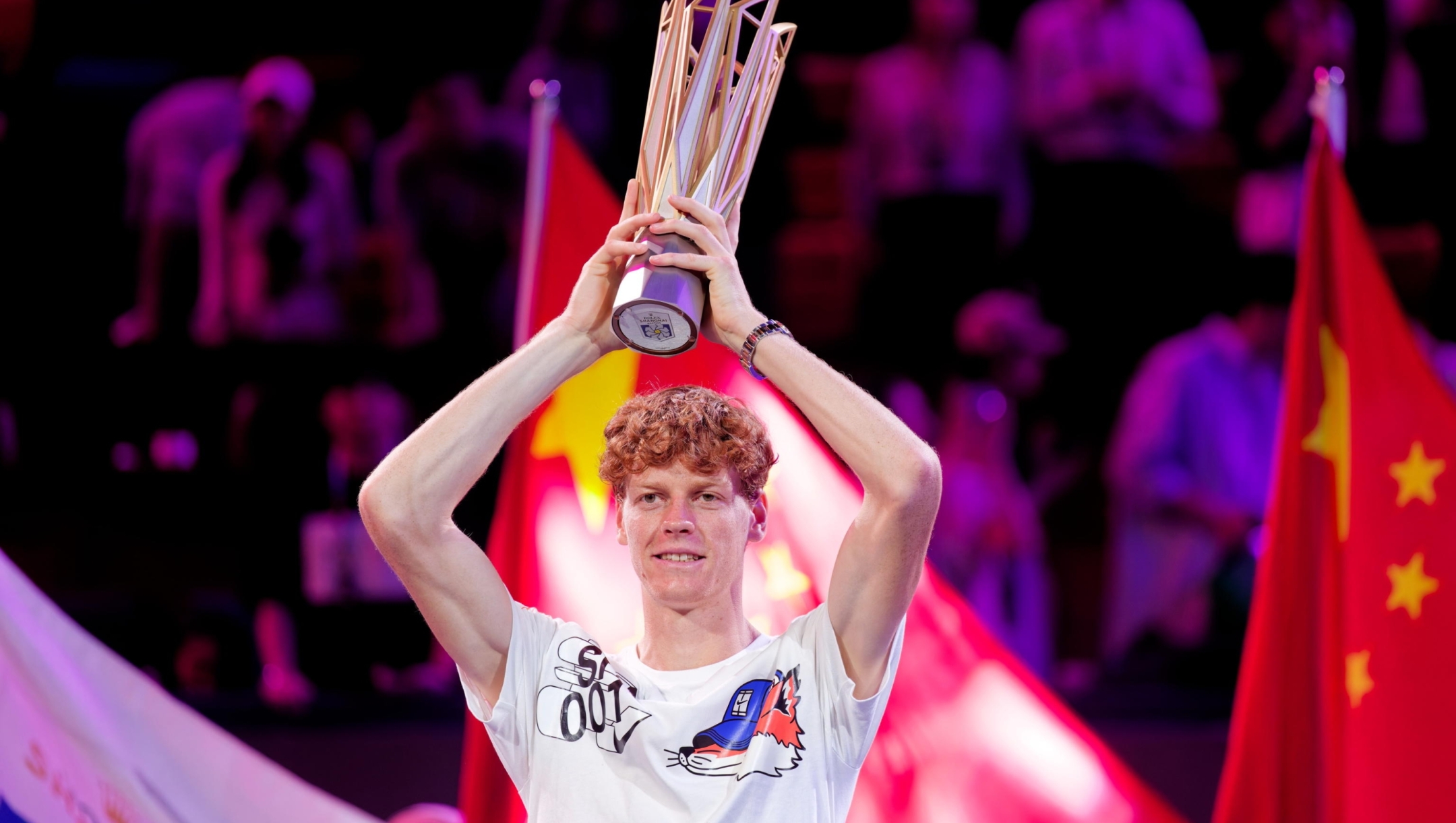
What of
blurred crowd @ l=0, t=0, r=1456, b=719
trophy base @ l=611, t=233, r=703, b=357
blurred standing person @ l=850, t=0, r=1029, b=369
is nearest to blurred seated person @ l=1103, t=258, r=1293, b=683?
blurred crowd @ l=0, t=0, r=1456, b=719

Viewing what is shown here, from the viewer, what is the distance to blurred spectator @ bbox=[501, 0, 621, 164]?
617 cm

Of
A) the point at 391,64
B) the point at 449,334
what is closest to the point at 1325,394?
the point at 449,334

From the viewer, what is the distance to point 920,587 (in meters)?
3.41

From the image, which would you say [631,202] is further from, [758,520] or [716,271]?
[758,520]

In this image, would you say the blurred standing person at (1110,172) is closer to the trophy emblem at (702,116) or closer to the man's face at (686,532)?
the trophy emblem at (702,116)

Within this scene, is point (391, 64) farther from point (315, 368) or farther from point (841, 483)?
point (841, 483)

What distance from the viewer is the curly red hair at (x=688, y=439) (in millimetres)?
2400

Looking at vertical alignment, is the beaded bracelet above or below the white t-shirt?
above

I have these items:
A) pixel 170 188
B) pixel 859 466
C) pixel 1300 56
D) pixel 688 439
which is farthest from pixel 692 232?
pixel 1300 56

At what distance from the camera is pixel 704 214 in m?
2.38

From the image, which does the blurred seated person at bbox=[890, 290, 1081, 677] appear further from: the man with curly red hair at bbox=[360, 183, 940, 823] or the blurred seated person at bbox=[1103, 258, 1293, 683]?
the man with curly red hair at bbox=[360, 183, 940, 823]

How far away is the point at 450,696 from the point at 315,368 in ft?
6.07

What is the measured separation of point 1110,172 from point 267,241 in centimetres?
307

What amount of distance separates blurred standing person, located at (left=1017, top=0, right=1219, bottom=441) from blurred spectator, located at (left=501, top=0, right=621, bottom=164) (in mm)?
1624
